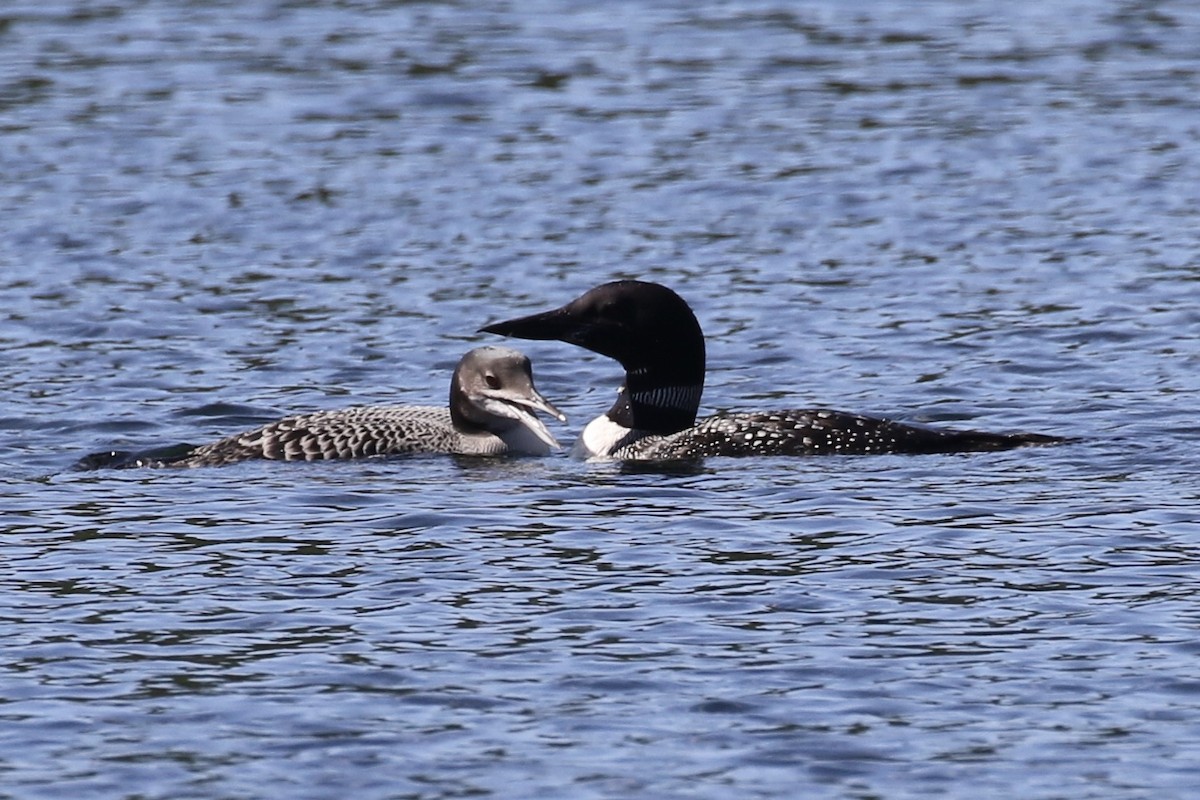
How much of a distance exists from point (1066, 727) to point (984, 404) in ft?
17.2

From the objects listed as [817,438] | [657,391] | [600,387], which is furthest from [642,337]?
[600,387]

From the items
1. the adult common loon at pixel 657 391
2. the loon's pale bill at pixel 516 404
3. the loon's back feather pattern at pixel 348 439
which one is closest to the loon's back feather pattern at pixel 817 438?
the adult common loon at pixel 657 391

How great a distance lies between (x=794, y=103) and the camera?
20.4 meters

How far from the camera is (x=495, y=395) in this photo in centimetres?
1095

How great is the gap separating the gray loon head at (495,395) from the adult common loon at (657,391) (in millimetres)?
170

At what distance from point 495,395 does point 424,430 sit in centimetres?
37

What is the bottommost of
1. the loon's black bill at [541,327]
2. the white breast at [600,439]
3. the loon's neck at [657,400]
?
the white breast at [600,439]

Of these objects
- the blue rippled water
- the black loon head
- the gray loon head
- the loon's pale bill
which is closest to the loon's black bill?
the black loon head

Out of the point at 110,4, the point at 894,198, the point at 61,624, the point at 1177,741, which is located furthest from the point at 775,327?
the point at 110,4

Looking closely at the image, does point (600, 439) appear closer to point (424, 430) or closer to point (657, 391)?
point (657, 391)

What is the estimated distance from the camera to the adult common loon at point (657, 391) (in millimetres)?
10734

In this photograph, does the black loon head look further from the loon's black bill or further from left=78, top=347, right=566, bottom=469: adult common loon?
left=78, top=347, right=566, bottom=469: adult common loon

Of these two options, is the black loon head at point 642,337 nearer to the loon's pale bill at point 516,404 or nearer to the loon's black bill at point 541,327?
the loon's black bill at point 541,327

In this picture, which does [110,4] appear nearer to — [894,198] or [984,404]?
[894,198]
